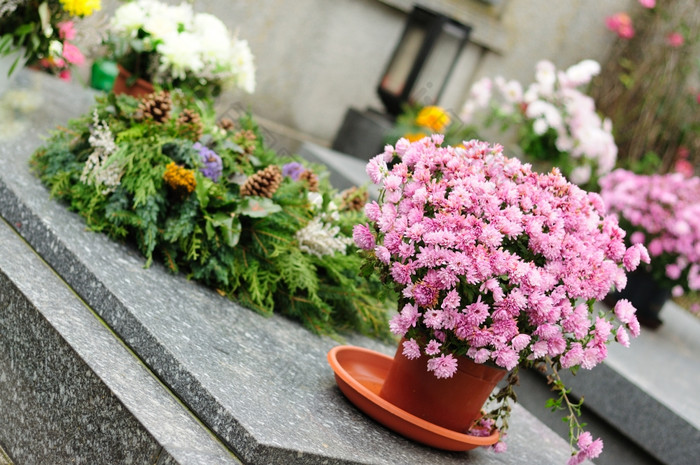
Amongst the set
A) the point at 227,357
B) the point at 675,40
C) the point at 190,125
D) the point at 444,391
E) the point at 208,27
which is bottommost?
the point at 227,357

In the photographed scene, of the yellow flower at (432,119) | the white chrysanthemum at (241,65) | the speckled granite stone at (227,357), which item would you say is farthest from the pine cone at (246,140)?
the yellow flower at (432,119)

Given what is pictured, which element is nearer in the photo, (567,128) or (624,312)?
(624,312)

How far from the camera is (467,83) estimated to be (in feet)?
22.5

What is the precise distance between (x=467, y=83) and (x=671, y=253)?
2980mm

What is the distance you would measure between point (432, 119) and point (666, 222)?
1.68 meters

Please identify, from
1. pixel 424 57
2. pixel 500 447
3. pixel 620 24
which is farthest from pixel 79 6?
pixel 620 24

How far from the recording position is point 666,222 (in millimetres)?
4270

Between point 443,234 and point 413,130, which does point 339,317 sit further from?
point 413,130

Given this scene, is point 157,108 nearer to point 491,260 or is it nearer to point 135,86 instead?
point 135,86

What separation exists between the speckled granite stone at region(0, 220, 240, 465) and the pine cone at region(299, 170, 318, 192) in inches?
37.8

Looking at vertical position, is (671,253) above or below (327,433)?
above

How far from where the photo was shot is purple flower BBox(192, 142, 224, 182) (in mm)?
2488

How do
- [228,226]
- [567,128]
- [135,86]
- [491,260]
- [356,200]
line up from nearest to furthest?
[491,260], [228,226], [356,200], [135,86], [567,128]

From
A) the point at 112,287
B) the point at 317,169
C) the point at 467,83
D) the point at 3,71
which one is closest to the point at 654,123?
the point at 467,83
